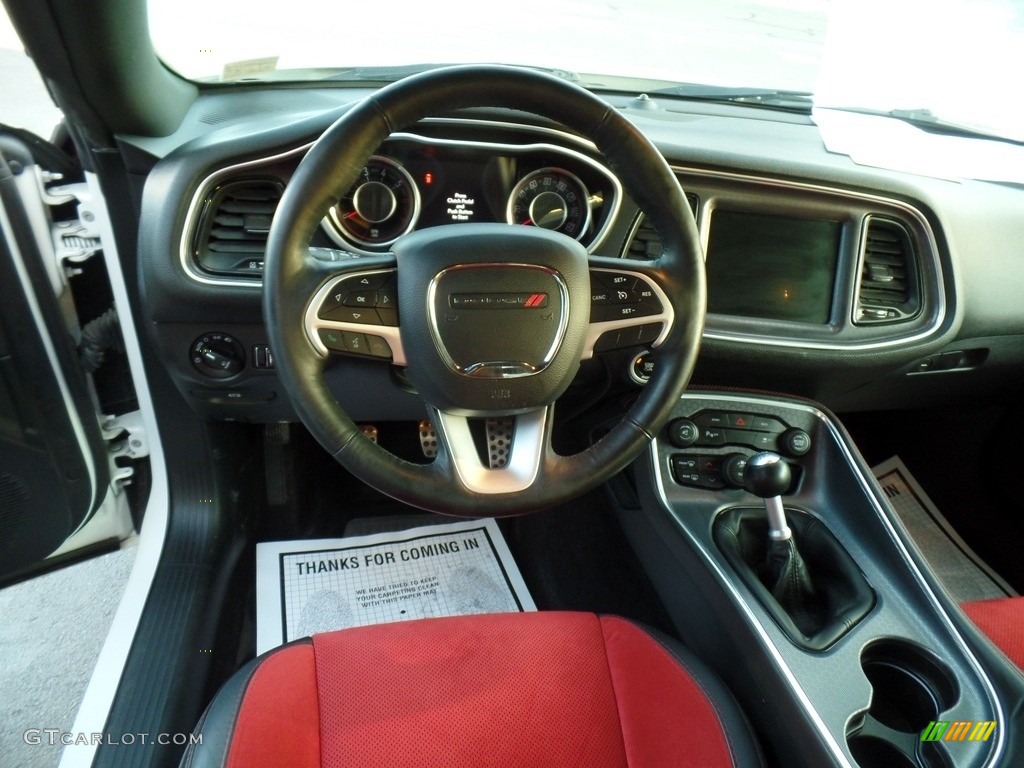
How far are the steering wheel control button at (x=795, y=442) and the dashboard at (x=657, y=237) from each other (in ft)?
0.33

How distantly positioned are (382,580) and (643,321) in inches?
32.0

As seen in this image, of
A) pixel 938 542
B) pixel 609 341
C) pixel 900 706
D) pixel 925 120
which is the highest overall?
pixel 925 120

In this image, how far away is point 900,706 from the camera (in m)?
1.12

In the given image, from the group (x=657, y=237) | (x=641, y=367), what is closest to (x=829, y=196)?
(x=657, y=237)

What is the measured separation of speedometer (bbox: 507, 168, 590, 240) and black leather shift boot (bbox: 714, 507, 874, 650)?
0.55 metres

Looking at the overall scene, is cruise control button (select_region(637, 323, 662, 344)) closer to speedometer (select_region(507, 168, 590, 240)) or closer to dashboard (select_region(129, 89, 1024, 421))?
dashboard (select_region(129, 89, 1024, 421))

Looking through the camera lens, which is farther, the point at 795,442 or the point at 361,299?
the point at 795,442

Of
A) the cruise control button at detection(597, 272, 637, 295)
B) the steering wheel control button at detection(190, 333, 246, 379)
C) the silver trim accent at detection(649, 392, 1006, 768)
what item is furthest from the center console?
the steering wheel control button at detection(190, 333, 246, 379)

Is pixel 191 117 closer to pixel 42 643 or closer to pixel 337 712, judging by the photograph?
pixel 337 712

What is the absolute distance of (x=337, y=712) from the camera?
0.90 metres

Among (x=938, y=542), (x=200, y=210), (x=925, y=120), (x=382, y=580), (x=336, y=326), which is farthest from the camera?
(x=938, y=542)

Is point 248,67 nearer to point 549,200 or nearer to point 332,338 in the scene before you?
point 549,200

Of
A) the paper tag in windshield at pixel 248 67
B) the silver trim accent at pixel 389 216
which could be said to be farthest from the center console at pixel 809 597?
the paper tag in windshield at pixel 248 67

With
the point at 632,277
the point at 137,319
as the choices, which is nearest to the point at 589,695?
the point at 632,277
